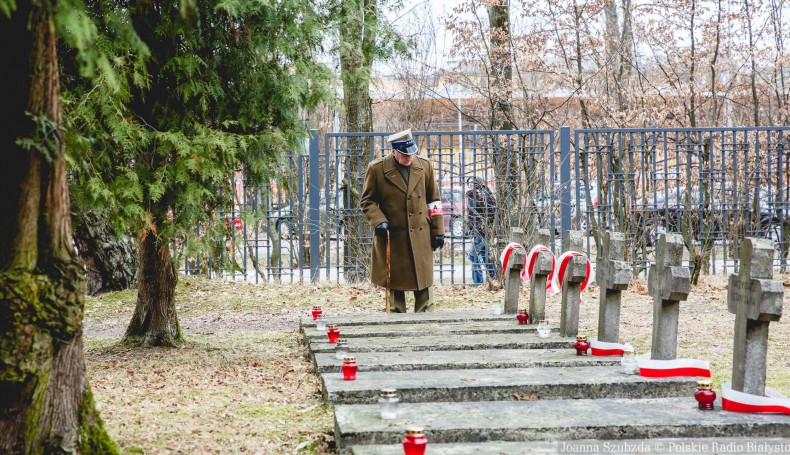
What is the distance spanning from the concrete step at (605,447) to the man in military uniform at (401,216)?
15.5ft

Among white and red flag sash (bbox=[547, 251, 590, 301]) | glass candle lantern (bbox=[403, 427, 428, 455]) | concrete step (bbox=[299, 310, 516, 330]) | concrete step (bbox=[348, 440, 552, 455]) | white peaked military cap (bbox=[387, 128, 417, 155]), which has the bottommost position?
concrete step (bbox=[299, 310, 516, 330])

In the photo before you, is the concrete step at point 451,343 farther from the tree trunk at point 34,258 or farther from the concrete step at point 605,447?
the tree trunk at point 34,258

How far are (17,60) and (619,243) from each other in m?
4.22

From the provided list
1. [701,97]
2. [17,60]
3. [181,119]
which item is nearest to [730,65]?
[701,97]

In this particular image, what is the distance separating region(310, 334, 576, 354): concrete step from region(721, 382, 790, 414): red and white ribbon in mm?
2075

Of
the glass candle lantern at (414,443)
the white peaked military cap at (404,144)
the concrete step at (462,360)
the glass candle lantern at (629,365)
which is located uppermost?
the white peaked military cap at (404,144)

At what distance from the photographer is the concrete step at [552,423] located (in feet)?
14.5

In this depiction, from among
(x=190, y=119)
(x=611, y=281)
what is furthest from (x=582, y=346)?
(x=190, y=119)

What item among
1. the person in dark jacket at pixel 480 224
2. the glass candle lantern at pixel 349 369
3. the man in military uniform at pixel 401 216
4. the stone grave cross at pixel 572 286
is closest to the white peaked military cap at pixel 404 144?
the man in military uniform at pixel 401 216

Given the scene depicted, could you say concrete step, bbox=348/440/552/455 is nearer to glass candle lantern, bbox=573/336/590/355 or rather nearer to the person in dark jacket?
glass candle lantern, bbox=573/336/590/355

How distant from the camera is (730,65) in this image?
733 inches

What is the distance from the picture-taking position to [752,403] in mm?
4801

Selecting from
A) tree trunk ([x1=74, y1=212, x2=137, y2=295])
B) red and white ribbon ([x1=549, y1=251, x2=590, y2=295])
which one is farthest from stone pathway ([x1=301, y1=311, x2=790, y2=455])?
tree trunk ([x1=74, y1=212, x2=137, y2=295])

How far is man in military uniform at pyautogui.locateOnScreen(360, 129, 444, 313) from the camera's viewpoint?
9.03 meters
